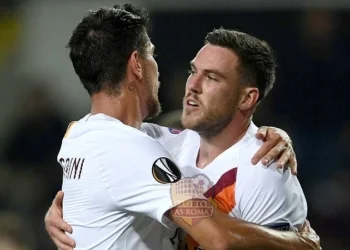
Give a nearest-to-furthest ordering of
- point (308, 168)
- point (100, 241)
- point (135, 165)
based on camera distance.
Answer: point (135, 165), point (100, 241), point (308, 168)

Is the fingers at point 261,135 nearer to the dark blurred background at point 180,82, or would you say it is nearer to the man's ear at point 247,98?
the man's ear at point 247,98

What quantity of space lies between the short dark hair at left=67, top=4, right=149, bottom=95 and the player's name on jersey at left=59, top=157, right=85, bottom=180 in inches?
11.4

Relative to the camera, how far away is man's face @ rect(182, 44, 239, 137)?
303cm

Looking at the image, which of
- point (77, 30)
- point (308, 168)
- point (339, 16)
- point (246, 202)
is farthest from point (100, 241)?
point (339, 16)

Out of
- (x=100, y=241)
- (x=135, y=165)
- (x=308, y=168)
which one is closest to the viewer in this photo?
(x=135, y=165)

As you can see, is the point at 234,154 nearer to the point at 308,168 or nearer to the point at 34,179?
the point at 308,168

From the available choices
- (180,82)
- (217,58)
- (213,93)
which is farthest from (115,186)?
(180,82)

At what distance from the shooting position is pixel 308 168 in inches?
207

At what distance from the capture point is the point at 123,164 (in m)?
2.64

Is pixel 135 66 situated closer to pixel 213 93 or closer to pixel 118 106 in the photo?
pixel 118 106

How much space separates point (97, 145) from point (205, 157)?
0.54 m

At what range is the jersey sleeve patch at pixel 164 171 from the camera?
8.48ft

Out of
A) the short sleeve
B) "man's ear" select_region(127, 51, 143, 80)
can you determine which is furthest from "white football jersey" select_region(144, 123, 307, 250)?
"man's ear" select_region(127, 51, 143, 80)

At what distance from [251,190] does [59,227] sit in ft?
2.48
